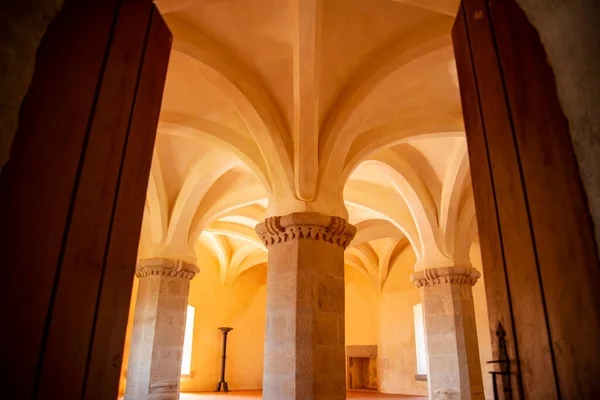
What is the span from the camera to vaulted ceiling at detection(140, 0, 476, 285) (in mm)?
4758

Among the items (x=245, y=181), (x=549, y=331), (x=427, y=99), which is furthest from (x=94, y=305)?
(x=245, y=181)

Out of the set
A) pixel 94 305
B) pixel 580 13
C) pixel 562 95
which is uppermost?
pixel 580 13

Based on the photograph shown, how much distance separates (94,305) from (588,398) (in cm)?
187

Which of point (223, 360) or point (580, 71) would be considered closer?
point (580, 71)

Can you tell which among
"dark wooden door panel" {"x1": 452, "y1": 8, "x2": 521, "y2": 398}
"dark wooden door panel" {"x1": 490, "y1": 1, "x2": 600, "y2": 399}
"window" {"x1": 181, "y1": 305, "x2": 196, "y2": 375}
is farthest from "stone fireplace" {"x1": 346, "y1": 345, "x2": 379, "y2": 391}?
"dark wooden door panel" {"x1": 490, "y1": 1, "x2": 600, "y2": 399}

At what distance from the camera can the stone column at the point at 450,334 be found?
7551 millimetres

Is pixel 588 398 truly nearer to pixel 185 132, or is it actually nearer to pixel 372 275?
pixel 185 132

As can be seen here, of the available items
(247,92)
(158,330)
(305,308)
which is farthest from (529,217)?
(158,330)

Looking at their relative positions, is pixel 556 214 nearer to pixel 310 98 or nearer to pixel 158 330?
Result: pixel 310 98

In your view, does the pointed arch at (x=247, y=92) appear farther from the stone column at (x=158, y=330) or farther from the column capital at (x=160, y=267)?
the stone column at (x=158, y=330)

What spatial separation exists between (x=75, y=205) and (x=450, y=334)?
24.5 feet

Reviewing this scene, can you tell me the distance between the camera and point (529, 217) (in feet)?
5.98

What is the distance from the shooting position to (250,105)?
5.40 meters

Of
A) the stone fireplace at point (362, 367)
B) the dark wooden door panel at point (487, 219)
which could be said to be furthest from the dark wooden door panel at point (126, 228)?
the stone fireplace at point (362, 367)
